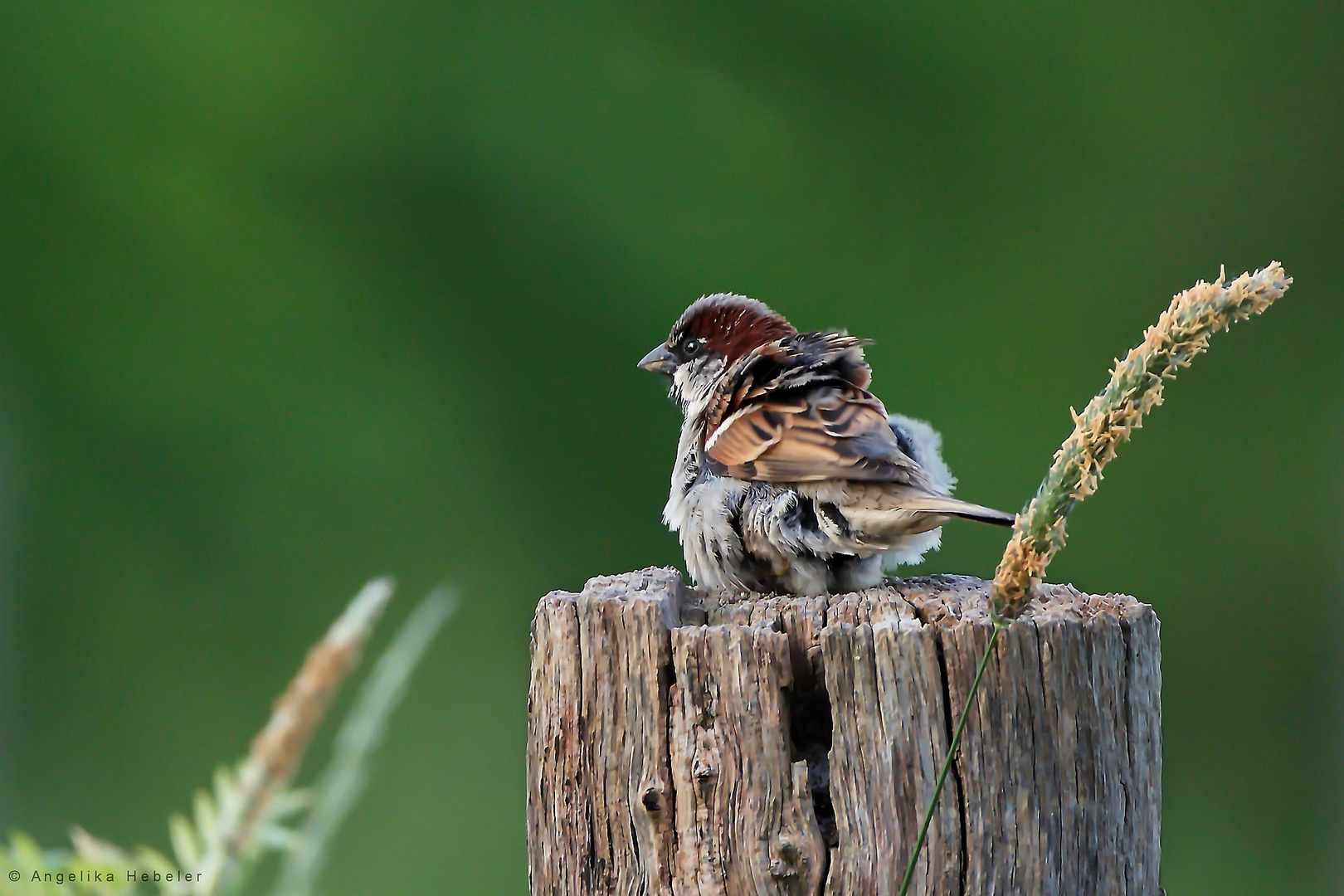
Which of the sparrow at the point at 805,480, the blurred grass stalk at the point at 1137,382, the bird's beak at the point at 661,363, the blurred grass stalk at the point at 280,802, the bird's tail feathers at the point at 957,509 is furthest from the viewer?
the bird's beak at the point at 661,363

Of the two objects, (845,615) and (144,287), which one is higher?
(144,287)

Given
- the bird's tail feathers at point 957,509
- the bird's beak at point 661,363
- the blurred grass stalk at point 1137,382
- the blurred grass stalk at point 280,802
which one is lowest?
the blurred grass stalk at point 280,802

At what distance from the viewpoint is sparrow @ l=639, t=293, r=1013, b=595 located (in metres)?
2.12

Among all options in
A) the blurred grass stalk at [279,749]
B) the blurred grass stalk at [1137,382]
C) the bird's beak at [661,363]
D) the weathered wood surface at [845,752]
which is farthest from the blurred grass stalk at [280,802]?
the bird's beak at [661,363]

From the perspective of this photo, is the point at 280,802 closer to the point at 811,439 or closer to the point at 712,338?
the point at 811,439

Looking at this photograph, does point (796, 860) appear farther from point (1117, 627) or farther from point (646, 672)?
point (1117, 627)

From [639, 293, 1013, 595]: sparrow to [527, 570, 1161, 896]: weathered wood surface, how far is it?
1.40 ft

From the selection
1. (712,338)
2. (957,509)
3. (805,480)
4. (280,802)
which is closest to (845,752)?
(957,509)

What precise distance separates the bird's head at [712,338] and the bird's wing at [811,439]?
0.38 metres

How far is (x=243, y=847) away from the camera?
60 centimetres

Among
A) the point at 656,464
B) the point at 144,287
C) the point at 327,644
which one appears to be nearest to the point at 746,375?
the point at 327,644

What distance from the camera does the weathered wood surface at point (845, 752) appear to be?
4.64 ft

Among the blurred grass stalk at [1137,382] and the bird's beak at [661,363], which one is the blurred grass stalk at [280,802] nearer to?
the blurred grass stalk at [1137,382]

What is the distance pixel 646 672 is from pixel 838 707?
0.26m
